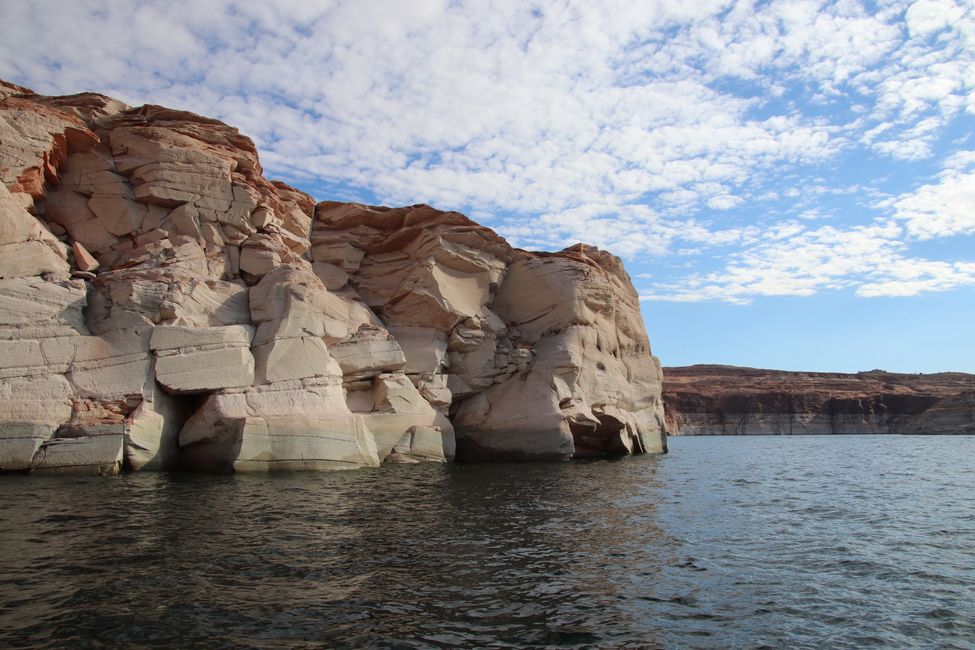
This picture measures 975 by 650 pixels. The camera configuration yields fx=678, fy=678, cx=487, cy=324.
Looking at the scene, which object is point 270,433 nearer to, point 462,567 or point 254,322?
point 254,322

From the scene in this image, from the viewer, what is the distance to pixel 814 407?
86312mm

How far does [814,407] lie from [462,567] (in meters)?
88.3

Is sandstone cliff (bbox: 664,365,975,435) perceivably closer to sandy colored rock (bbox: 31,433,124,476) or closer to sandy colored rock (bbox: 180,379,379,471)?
sandy colored rock (bbox: 180,379,379,471)

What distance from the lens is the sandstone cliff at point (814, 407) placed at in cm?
8300

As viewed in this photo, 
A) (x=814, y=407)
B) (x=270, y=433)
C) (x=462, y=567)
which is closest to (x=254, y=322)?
(x=270, y=433)

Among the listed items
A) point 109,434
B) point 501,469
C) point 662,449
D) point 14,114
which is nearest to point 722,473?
point 501,469

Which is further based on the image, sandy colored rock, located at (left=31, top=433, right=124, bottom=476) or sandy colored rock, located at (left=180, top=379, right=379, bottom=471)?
sandy colored rock, located at (left=180, top=379, right=379, bottom=471)

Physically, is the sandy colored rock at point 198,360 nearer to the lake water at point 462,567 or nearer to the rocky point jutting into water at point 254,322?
the rocky point jutting into water at point 254,322

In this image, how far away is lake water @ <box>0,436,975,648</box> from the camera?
21.7ft

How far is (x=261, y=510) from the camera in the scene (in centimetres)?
1232

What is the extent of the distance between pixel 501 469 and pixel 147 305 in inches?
461

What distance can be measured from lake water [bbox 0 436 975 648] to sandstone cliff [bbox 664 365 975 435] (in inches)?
2946

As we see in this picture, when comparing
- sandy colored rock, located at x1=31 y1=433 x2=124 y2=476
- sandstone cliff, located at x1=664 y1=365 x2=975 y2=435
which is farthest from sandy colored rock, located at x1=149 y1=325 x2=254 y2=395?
sandstone cliff, located at x1=664 y1=365 x2=975 y2=435

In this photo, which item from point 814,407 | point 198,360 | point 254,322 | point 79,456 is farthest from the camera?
point 814,407
